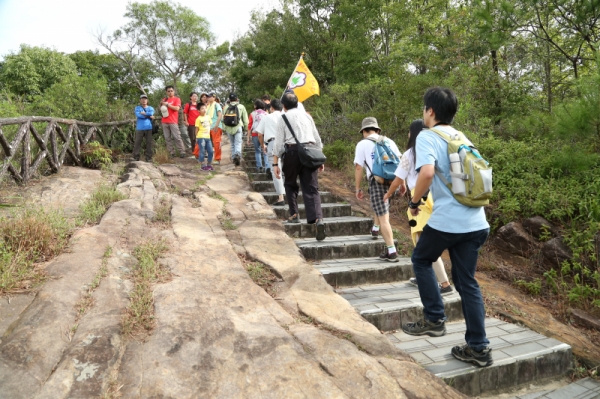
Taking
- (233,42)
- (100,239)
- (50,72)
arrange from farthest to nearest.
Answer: (233,42) → (50,72) → (100,239)

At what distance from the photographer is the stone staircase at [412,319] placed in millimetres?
3057

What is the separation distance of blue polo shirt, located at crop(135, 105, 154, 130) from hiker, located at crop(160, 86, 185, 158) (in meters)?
0.46

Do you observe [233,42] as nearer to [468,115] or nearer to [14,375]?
[468,115]

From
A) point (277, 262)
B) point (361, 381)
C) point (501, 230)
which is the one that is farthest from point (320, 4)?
point (361, 381)

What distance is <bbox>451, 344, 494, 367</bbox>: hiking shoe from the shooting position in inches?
117

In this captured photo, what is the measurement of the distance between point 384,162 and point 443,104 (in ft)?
6.48

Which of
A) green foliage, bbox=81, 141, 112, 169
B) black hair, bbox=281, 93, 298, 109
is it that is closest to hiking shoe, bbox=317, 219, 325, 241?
black hair, bbox=281, 93, 298, 109

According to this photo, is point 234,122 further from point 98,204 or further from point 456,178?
point 456,178

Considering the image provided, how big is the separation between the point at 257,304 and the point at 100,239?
199 centimetres

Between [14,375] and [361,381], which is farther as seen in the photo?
[361,381]

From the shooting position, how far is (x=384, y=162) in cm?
489

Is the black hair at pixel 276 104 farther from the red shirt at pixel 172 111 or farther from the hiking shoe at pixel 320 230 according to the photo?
the red shirt at pixel 172 111

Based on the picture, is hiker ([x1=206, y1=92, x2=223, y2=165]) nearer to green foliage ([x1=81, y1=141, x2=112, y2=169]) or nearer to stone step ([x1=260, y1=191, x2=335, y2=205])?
green foliage ([x1=81, y1=141, x2=112, y2=169])

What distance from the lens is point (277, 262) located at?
14.8 ft
